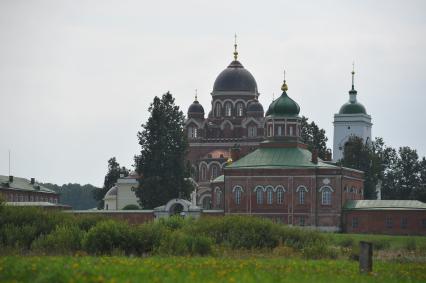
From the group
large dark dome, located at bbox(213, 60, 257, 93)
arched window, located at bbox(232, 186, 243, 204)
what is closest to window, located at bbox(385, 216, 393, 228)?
arched window, located at bbox(232, 186, 243, 204)

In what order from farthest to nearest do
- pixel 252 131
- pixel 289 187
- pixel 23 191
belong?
pixel 252 131 < pixel 23 191 < pixel 289 187

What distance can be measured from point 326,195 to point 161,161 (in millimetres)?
13307

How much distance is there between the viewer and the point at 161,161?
3607 inches

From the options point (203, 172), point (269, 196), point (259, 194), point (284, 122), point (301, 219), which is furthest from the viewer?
point (203, 172)

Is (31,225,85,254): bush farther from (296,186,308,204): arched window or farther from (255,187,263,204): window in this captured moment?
(255,187,263,204): window

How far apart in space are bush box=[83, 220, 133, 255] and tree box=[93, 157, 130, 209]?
262 feet

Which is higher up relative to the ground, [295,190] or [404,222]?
[295,190]

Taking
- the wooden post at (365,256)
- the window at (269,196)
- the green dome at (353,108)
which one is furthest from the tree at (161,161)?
the wooden post at (365,256)

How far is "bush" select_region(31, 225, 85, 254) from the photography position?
141 ft

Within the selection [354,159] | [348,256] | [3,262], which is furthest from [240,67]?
[3,262]

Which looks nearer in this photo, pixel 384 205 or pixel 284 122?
pixel 384 205

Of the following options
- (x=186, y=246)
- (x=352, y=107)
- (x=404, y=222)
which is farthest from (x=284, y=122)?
(x=186, y=246)

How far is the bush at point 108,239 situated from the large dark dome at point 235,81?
2971 inches

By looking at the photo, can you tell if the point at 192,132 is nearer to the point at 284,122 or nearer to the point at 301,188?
the point at 284,122
